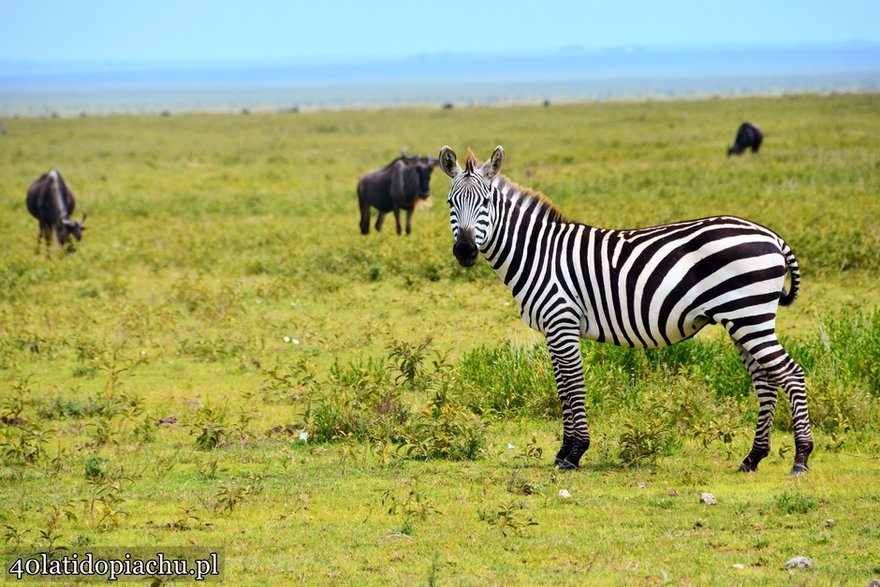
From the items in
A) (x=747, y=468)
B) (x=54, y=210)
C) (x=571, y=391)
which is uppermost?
(x=54, y=210)

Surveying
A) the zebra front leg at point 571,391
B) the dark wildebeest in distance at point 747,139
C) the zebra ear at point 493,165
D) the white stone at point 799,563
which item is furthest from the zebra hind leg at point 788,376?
the dark wildebeest in distance at point 747,139

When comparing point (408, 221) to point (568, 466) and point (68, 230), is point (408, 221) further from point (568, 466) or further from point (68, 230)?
point (568, 466)

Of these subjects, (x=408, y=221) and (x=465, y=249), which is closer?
(x=465, y=249)

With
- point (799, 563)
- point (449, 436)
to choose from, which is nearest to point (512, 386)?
point (449, 436)

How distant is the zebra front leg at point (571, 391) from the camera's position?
7.91m

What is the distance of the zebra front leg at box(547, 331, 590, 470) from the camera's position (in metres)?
7.91

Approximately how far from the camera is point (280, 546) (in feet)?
21.3

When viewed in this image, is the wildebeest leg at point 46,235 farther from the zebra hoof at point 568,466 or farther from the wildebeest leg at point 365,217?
the zebra hoof at point 568,466

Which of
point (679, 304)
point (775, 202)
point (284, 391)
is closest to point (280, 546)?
point (679, 304)

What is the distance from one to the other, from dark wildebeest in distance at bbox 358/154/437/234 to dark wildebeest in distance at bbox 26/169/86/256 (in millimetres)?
5375

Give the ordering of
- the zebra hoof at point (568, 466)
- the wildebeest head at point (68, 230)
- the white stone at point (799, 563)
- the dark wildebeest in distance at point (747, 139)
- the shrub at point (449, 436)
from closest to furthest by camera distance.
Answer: the white stone at point (799, 563) → the zebra hoof at point (568, 466) → the shrub at point (449, 436) → the wildebeest head at point (68, 230) → the dark wildebeest in distance at point (747, 139)

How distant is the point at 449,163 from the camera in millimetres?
8234

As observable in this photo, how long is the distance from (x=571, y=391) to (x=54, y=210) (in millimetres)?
14840

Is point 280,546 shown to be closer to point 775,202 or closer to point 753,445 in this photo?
point 753,445
